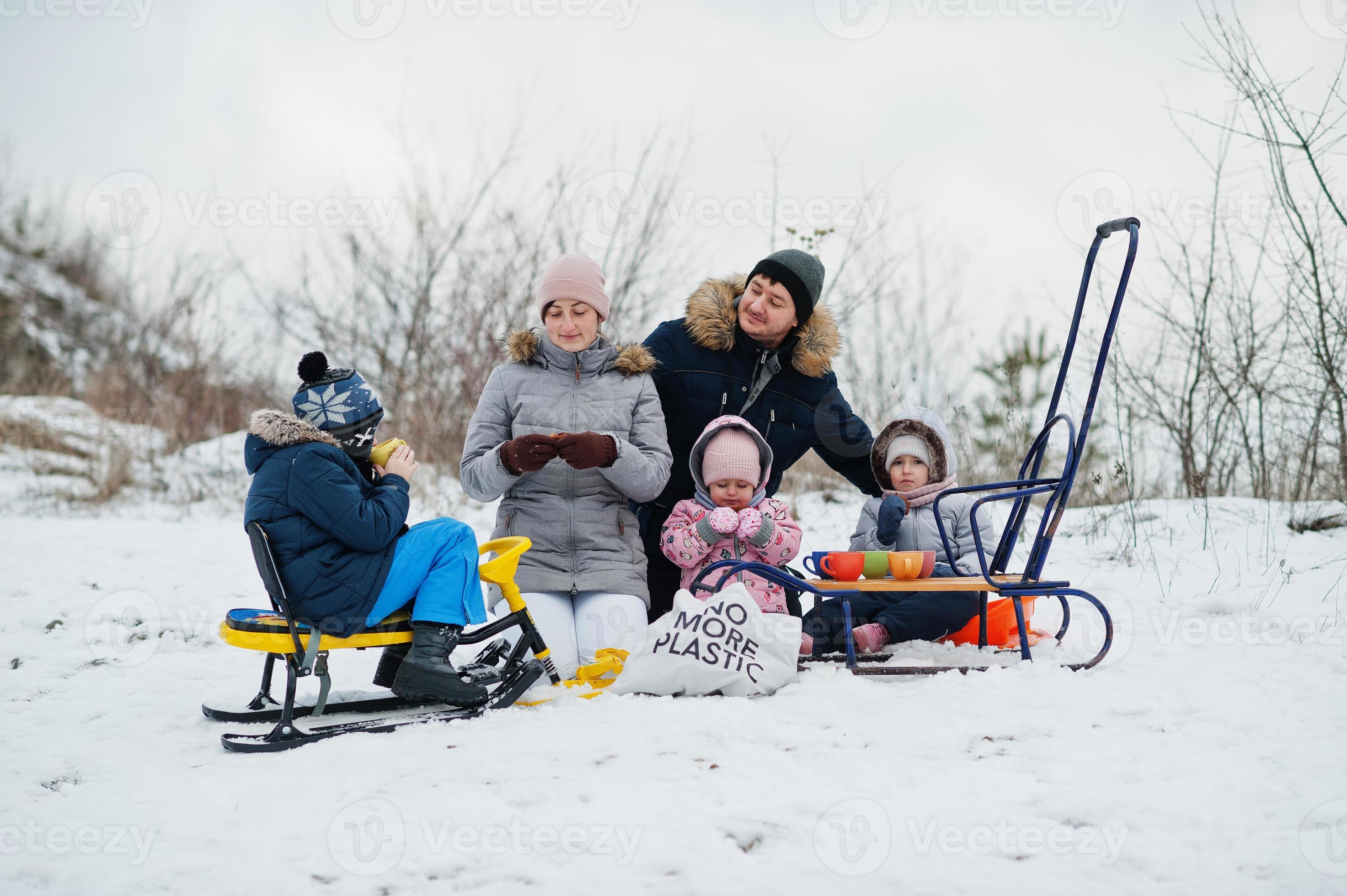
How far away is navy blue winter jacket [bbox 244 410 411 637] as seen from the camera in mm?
2619

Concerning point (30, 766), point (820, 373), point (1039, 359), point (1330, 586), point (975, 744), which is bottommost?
point (30, 766)

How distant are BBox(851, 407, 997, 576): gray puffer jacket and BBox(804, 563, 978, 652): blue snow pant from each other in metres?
0.13

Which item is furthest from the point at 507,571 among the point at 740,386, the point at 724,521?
the point at 740,386

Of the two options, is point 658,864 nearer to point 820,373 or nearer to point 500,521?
point 500,521

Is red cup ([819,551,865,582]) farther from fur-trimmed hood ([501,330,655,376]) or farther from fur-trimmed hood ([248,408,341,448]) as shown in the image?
fur-trimmed hood ([248,408,341,448])

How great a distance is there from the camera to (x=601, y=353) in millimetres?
3496

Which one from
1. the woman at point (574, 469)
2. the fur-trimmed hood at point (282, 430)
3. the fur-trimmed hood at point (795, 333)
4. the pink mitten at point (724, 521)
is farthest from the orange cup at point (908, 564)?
the fur-trimmed hood at point (282, 430)

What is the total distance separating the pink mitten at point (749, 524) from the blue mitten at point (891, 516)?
474 mm

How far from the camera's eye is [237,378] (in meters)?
9.92

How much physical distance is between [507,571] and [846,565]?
1181mm

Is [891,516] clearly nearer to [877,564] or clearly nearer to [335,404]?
[877,564]

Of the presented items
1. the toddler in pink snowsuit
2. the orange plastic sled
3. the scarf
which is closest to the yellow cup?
the toddler in pink snowsuit

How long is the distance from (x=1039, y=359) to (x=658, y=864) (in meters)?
7.40

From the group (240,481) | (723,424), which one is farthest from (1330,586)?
(240,481)
